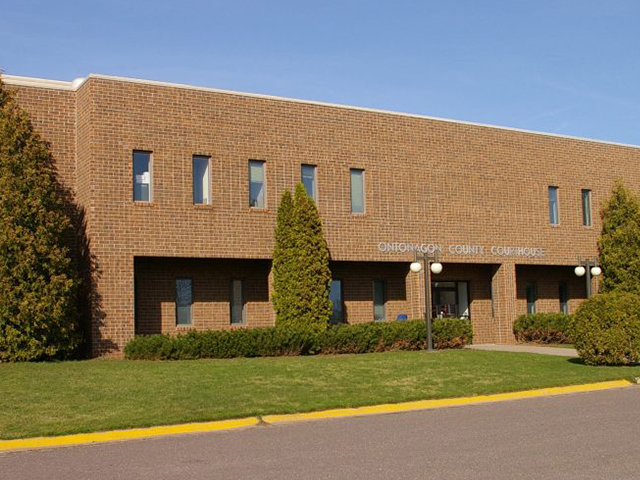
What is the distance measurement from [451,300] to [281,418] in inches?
728

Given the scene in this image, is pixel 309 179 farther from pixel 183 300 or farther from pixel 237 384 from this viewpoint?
pixel 237 384

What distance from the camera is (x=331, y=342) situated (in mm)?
22750

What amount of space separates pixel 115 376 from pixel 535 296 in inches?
760

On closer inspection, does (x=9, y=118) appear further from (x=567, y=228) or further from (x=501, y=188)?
(x=567, y=228)

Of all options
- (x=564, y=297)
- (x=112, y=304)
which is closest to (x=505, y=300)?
(x=564, y=297)

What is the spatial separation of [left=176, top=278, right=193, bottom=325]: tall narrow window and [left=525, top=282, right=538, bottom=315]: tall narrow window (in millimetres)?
13637

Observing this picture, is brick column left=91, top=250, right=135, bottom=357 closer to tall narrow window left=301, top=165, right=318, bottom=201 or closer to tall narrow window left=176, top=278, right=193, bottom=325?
tall narrow window left=176, top=278, right=193, bottom=325

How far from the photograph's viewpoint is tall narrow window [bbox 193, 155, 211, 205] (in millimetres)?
23797

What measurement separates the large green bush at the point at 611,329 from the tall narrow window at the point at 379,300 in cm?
912

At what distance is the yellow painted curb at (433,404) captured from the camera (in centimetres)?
1268

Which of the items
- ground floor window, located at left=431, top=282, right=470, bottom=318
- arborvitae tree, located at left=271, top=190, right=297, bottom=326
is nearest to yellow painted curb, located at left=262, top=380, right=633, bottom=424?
arborvitae tree, located at left=271, top=190, right=297, bottom=326

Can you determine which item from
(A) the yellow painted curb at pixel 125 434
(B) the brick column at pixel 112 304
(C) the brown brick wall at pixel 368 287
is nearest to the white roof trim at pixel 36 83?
(B) the brick column at pixel 112 304

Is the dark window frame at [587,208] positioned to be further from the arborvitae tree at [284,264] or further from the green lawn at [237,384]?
the arborvitae tree at [284,264]

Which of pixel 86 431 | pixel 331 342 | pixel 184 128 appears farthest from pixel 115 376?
pixel 184 128
